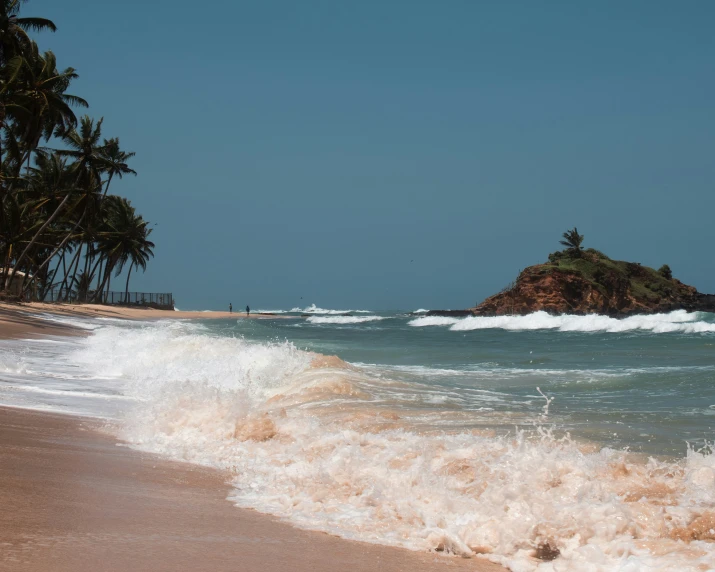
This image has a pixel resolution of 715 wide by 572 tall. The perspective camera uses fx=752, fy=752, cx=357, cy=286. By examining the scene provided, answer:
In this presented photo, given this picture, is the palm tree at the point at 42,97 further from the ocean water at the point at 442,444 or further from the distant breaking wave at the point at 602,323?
the distant breaking wave at the point at 602,323

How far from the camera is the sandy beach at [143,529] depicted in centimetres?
330

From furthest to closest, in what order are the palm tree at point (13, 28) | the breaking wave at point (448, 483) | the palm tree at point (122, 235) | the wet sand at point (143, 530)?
1. the palm tree at point (122, 235)
2. the palm tree at point (13, 28)
3. the breaking wave at point (448, 483)
4. the wet sand at point (143, 530)

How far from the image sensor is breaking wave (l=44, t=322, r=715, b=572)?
382cm

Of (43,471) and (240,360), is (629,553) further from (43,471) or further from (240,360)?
(240,360)

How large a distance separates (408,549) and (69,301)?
58763 mm

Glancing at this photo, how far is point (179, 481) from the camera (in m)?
5.11

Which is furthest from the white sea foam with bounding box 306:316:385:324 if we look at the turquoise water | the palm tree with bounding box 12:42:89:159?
the turquoise water

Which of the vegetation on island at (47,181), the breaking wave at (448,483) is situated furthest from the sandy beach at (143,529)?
the vegetation on island at (47,181)

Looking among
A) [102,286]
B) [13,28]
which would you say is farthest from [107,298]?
[13,28]

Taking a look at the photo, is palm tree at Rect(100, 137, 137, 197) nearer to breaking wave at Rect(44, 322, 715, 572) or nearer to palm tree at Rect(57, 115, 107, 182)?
palm tree at Rect(57, 115, 107, 182)

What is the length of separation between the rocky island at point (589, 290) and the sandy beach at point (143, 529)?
2346 inches

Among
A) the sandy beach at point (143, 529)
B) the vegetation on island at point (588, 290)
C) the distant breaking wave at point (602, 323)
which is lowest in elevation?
the sandy beach at point (143, 529)

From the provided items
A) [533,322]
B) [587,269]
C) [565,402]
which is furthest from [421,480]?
[587,269]

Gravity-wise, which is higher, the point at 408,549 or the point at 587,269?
the point at 587,269
